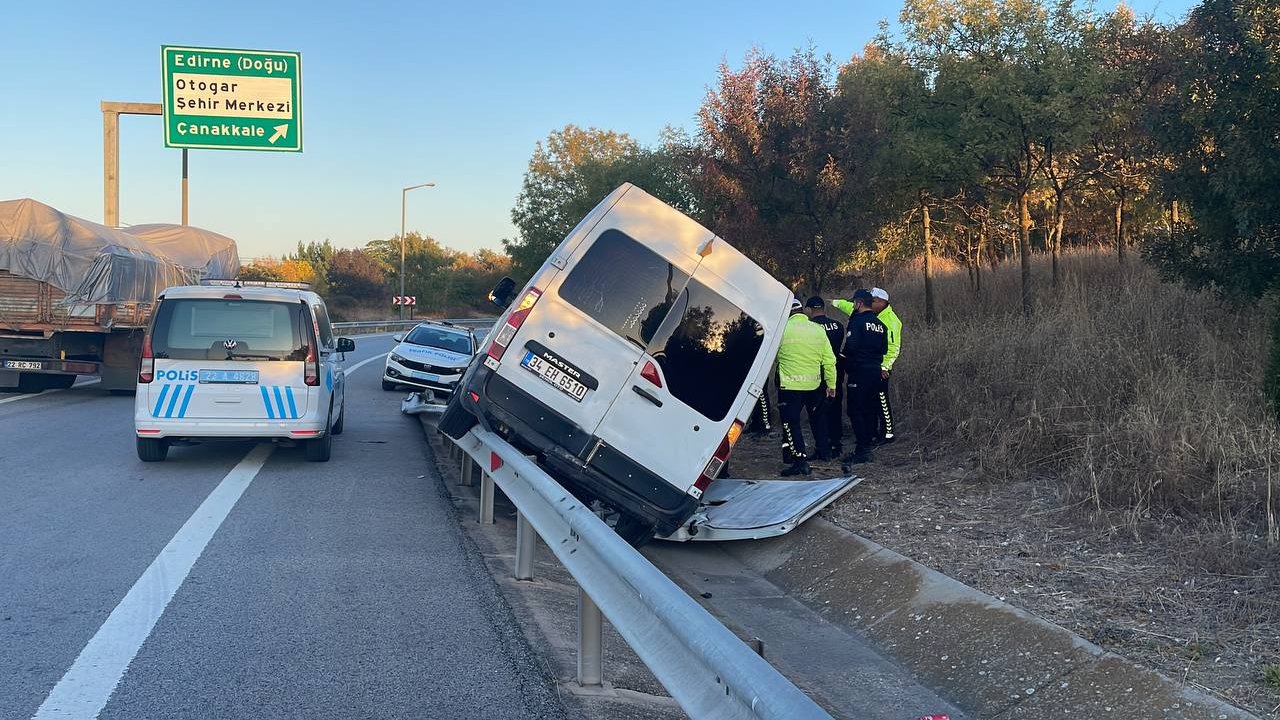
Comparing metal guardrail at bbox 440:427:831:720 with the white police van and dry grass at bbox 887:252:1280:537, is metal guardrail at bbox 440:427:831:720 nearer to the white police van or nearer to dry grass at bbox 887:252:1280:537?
dry grass at bbox 887:252:1280:537

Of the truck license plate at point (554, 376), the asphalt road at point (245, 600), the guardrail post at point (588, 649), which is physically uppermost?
the truck license plate at point (554, 376)

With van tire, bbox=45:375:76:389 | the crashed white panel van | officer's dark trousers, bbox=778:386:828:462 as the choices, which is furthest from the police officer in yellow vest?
van tire, bbox=45:375:76:389

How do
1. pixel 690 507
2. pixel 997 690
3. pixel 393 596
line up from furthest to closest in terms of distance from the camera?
1. pixel 690 507
2. pixel 393 596
3. pixel 997 690

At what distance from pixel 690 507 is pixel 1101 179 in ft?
39.2

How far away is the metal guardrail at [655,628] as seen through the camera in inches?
106

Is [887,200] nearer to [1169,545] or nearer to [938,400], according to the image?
[938,400]

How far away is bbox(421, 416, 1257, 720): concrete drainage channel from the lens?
4375 mm

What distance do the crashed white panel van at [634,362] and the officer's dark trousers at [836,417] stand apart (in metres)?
3.43

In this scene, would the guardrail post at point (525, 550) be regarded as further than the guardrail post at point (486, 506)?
No

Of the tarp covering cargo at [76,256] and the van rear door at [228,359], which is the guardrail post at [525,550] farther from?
the tarp covering cargo at [76,256]

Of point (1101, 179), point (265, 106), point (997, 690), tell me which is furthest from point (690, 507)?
point (265, 106)

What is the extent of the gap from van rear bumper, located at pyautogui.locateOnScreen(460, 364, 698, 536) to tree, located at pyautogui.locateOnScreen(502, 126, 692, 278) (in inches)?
963

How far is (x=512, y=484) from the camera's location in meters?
6.47

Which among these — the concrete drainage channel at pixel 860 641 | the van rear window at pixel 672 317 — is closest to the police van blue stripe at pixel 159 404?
the concrete drainage channel at pixel 860 641
